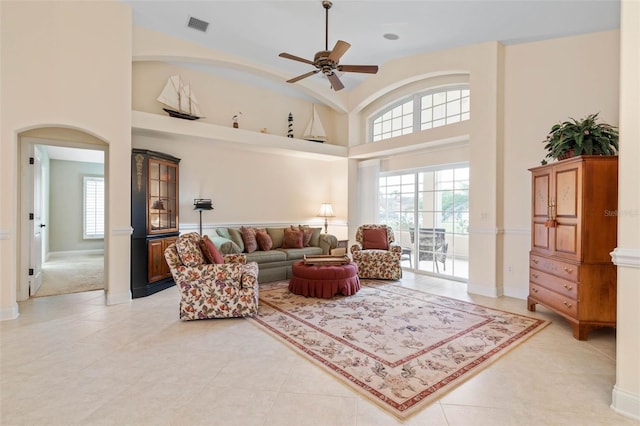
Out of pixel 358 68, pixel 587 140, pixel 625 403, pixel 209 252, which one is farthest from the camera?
pixel 358 68

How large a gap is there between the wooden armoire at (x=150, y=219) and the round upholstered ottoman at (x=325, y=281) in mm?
2248

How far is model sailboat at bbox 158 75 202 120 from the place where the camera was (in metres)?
5.28

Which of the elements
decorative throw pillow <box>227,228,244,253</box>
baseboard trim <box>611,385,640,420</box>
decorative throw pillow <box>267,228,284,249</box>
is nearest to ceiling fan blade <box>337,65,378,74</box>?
decorative throw pillow <box>227,228,244,253</box>

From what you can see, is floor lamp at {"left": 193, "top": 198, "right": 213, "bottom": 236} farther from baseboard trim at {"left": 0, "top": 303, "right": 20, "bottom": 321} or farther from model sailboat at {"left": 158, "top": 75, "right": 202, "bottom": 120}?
baseboard trim at {"left": 0, "top": 303, "right": 20, "bottom": 321}

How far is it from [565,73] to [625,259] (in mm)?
3537

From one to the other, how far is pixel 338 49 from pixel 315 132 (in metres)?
3.77

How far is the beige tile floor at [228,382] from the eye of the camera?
80.0 inches

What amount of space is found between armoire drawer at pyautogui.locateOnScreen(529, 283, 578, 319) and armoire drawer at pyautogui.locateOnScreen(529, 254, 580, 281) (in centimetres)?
22

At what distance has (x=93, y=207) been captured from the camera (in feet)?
30.0

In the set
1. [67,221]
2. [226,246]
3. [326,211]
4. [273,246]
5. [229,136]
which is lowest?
[273,246]

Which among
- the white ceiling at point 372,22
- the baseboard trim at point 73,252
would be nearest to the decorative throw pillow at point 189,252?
the white ceiling at point 372,22

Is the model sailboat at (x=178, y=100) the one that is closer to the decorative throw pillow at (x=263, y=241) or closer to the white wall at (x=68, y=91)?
the white wall at (x=68, y=91)

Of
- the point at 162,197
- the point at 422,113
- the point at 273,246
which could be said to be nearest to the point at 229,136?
the point at 162,197

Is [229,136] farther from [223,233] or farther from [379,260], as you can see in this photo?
[379,260]
